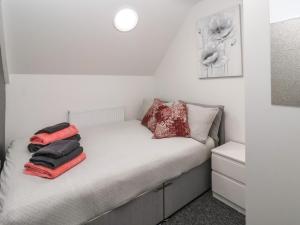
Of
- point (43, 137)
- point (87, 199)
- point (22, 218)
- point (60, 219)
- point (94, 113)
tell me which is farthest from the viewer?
point (94, 113)

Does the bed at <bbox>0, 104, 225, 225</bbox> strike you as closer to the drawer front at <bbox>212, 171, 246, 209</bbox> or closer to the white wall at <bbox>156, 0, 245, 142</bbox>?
the drawer front at <bbox>212, 171, 246, 209</bbox>

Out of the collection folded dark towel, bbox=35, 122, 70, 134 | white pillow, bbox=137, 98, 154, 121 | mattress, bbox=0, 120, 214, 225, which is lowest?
mattress, bbox=0, 120, 214, 225

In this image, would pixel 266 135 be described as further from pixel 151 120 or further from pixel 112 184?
pixel 151 120

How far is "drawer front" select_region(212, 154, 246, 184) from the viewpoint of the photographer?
1704 mm

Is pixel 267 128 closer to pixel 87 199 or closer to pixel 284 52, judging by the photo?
pixel 284 52

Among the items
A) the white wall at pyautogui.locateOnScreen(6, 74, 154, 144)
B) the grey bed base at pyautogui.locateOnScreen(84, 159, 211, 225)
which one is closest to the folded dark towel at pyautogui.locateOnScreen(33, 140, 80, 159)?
the grey bed base at pyautogui.locateOnScreen(84, 159, 211, 225)

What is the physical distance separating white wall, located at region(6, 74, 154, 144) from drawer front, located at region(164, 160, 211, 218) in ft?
5.39

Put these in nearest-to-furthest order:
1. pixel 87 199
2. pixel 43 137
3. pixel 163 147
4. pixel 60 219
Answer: pixel 60 219
pixel 87 199
pixel 43 137
pixel 163 147

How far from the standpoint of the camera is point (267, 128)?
1.19 m

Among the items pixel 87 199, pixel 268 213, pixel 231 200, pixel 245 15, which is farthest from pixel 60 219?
pixel 245 15

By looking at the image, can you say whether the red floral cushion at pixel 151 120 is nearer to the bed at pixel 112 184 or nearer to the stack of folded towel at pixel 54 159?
the bed at pixel 112 184

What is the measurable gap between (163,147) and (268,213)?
0.93 meters

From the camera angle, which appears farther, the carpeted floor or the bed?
the carpeted floor

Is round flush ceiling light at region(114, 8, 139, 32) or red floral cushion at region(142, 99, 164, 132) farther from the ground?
round flush ceiling light at region(114, 8, 139, 32)
